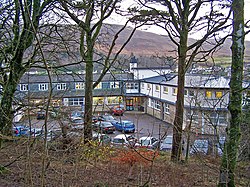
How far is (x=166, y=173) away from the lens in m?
6.12

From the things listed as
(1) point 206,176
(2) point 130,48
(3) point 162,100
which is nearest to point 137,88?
(3) point 162,100

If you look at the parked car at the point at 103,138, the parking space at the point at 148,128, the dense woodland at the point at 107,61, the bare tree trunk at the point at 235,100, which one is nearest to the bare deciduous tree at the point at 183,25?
the dense woodland at the point at 107,61

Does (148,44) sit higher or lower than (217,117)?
higher

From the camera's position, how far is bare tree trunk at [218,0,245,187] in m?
4.15

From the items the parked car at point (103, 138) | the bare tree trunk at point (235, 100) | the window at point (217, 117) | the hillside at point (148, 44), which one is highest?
the hillside at point (148, 44)

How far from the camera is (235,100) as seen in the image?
416 centimetres

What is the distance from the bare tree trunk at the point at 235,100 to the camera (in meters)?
4.15

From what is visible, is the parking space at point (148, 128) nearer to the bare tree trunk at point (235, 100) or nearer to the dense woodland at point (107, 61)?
the dense woodland at point (107, 61)

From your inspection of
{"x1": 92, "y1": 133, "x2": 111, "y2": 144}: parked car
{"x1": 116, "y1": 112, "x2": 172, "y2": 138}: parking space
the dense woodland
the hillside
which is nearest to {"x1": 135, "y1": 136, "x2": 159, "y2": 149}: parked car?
{"x1": 116, "y1": 112, "x2": 172, "y2": 138}: parking space

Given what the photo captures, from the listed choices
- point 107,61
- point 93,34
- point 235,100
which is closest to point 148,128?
point 107,61

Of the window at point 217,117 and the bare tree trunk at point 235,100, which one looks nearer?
the bare tree trunk at point 235,100

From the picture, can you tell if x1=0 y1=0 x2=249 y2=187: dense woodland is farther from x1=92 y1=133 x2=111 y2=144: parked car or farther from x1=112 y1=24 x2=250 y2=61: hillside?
x1=92 y1=133 x2=111 y2=144: parked car

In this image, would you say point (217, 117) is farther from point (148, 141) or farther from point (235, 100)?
point (235, 100)

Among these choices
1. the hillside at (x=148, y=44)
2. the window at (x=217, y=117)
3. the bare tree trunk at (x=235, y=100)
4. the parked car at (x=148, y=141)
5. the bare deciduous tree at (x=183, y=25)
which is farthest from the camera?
the hillside at (x=148, y=44)
